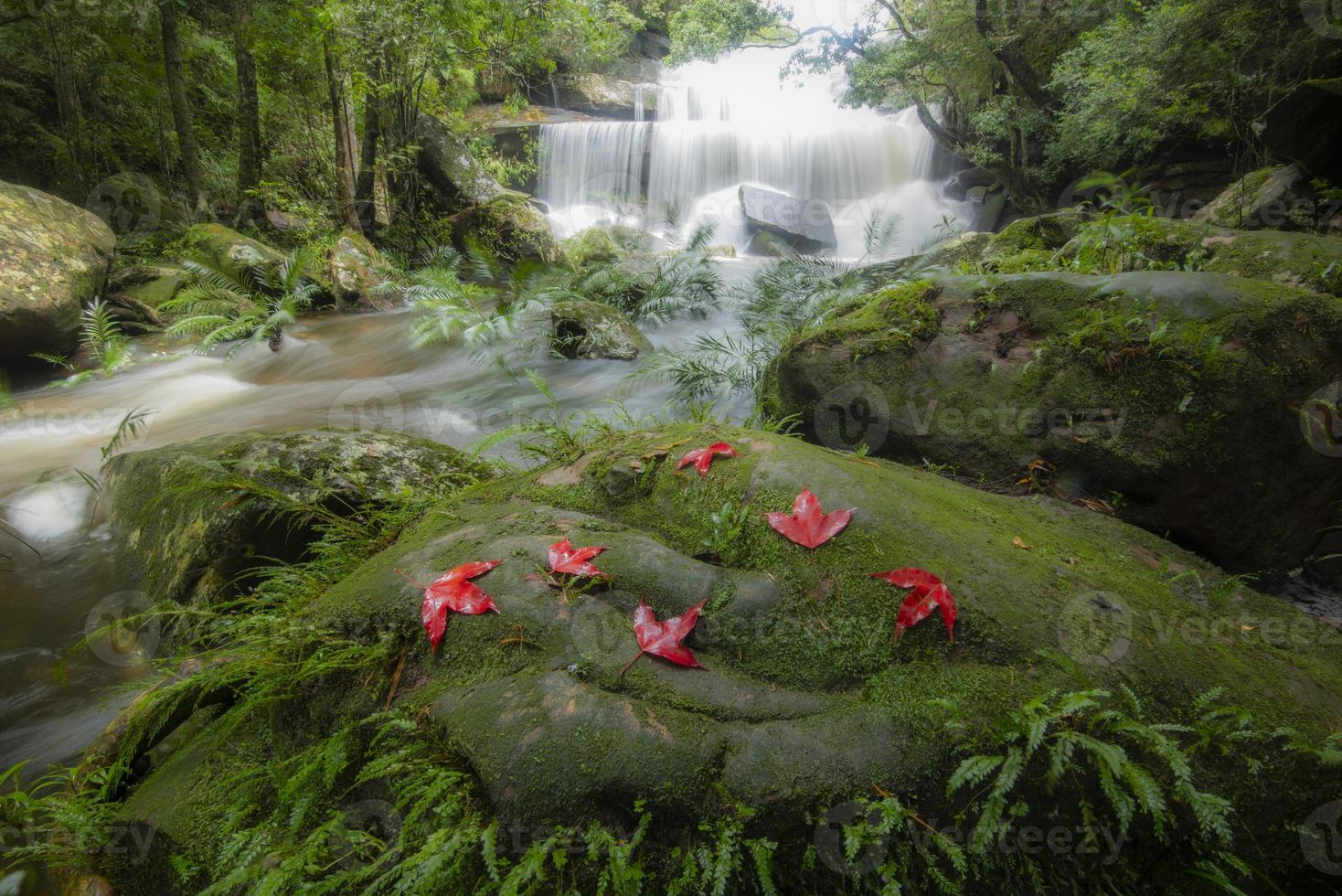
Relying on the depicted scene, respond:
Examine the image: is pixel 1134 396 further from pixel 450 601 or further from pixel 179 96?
pixel 179 96

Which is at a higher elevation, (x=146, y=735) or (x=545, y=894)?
(x=545, y=894)

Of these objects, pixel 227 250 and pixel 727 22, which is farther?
pixel 727 22

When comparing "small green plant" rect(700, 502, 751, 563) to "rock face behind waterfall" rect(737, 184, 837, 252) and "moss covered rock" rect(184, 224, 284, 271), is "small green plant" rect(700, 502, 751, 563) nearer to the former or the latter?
"moss covered rock" rect(184, 224, 284, 271)

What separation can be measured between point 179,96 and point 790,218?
43.5ft

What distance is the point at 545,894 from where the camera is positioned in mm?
1268

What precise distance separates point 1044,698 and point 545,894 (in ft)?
4.23

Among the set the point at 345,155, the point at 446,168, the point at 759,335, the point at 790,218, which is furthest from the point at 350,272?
the point at 790,218

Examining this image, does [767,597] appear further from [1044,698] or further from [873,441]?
[873,441]

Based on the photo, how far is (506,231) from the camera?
1186cm

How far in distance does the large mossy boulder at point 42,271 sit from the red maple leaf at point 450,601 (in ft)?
25.2

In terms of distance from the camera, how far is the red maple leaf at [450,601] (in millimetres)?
1773

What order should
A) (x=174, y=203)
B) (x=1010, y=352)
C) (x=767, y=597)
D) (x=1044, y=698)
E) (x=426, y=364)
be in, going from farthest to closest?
(x=174, y=203)
(x=426, y=364)
(x=1010, y=352)
(x=767, y=597)
(x=1044, y=698)

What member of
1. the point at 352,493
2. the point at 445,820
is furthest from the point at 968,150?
the point at 445,820

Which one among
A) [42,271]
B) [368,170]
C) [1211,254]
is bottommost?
[42,271]
